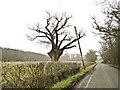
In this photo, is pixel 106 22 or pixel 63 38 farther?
pixel 63 38

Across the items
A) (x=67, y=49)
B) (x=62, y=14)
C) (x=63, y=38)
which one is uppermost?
(x=62, y=14)

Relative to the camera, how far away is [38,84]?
5.89 metres

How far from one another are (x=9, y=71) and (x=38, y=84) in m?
1.76

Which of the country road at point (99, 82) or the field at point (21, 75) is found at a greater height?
the field at point (21, 75)

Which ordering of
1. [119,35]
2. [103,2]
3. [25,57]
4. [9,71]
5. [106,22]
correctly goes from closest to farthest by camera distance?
[9,71]
[25,57]
[103,2]
[106,22]
[119,35]

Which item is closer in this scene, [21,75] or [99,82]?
[21,75]

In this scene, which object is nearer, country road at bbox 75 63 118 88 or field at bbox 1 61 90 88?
field at bbox 1 61 90 88

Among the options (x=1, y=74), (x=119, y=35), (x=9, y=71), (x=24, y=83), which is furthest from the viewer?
(x=119, y=35)

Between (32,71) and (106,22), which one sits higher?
(106,22)

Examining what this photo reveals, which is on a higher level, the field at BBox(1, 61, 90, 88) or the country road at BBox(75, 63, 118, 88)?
the field at BBox(1, 61, 90, 88)

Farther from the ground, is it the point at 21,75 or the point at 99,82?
the point at 21,75

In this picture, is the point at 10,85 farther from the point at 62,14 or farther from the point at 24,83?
the point at 62,14

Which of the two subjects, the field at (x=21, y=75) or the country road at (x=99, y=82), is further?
the country road at (x=99, y=82)

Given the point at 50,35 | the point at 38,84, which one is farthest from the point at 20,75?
the point at 50,35
